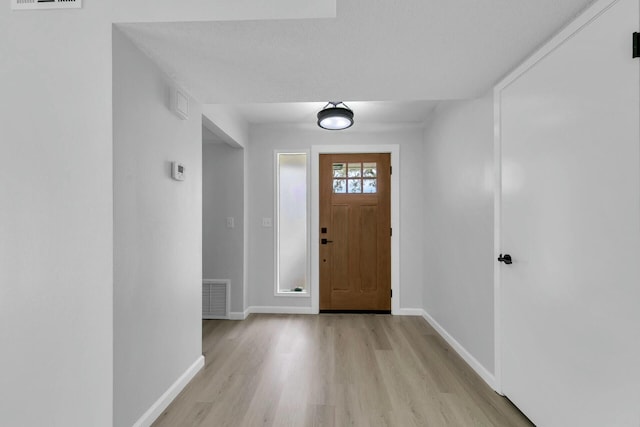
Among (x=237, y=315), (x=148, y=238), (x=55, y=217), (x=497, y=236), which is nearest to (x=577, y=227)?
(x=497, y=236)

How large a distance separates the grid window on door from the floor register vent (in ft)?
6.14

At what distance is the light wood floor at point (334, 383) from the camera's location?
1.97m

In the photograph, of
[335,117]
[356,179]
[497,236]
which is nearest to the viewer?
[497,236]

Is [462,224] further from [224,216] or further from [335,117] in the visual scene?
[224,216]

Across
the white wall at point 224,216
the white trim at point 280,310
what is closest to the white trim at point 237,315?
the white wall at point 224,216

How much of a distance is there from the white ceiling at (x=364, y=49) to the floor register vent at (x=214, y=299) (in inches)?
91.4

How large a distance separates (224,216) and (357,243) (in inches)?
67.3

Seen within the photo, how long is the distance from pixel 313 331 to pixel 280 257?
1141 mm

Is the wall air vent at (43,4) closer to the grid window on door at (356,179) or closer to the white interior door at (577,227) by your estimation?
the white interior door at (577,227)

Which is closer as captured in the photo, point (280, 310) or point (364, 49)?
point (364, 49)

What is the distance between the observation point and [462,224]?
9.49 feet

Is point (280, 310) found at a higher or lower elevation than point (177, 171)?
lower

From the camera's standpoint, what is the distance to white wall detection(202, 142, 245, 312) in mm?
3957

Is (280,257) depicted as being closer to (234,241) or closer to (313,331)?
(234,241)
